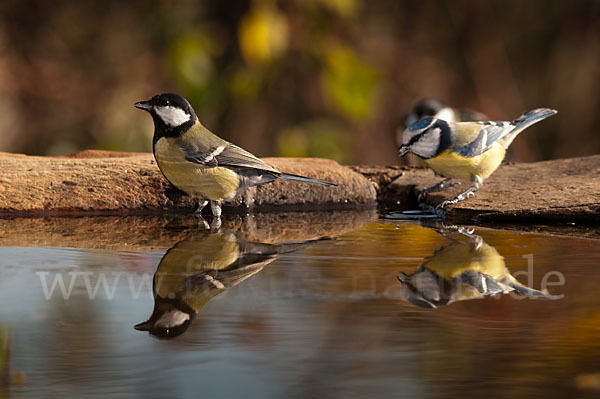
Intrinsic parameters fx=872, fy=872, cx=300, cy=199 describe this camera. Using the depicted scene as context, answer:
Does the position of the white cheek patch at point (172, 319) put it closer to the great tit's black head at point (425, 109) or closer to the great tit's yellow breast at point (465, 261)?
the great tit's yellow breast at point (465, 261)

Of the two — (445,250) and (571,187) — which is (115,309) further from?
(571,187)

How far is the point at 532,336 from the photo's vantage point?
1.34 metres

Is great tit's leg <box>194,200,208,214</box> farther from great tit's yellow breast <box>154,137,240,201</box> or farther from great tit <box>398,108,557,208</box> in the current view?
great tit <box>398,108,557,208</box>

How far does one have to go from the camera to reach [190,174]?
9.21 feet

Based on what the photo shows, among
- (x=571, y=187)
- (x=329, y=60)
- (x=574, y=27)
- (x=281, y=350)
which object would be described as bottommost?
(x=281, y=350)

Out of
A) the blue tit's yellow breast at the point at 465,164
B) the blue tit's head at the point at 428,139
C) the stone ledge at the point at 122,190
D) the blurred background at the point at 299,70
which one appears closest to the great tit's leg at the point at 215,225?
the stone ledge at the point at 122,190

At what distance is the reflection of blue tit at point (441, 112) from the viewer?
527 cm

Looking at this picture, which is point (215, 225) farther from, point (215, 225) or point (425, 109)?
point (425, 109)

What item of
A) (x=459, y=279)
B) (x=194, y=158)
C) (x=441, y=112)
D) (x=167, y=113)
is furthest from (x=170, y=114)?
(x=441, y=112)

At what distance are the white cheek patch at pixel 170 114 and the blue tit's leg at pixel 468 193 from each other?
961 mm

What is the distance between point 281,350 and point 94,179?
1.92 meters

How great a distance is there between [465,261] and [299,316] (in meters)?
0.69

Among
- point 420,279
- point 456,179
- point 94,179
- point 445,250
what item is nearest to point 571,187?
point 456,179

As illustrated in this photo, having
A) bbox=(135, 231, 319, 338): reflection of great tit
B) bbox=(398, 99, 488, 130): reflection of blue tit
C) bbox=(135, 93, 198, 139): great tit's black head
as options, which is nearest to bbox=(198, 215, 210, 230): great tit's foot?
bbox=(135, 231, 319, 338): reflection of great tit
